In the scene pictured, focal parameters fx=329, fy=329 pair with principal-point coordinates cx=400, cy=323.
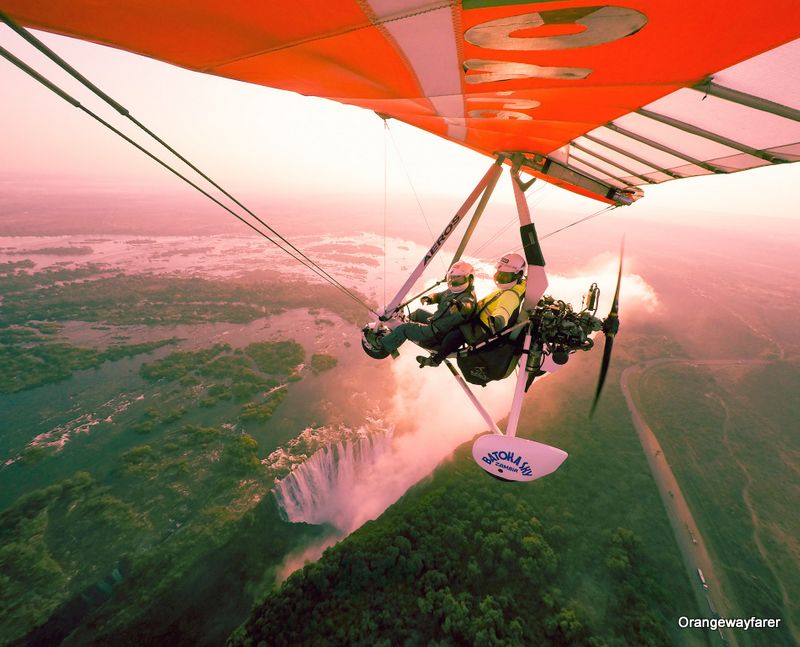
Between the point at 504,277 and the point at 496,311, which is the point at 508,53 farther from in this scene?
the point at 504,277

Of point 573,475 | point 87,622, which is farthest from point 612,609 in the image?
point 87,622

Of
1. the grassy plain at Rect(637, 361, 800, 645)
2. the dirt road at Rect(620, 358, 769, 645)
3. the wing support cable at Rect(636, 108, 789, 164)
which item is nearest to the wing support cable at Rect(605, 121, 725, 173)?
the wing support cable at Rect(636, 108, 789, 164)

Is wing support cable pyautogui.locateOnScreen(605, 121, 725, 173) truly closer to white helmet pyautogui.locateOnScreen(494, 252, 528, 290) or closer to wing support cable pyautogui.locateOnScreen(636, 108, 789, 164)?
wing support cable pyautogui.locateOnScreen(636, 108, 789, 164)

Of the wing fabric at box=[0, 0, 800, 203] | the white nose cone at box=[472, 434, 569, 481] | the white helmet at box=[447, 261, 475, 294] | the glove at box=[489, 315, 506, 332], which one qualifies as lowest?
the white nose cone at box=[472, 434, 569, 481]

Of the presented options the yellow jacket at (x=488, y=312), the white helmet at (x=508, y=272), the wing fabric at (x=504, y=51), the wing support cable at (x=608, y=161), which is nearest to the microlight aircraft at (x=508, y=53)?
the wing fabric at (x=504, y=51)

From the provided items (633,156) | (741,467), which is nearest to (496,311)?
(633,156)

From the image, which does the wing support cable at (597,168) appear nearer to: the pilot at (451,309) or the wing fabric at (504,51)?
the wing fabric at (504,51)
